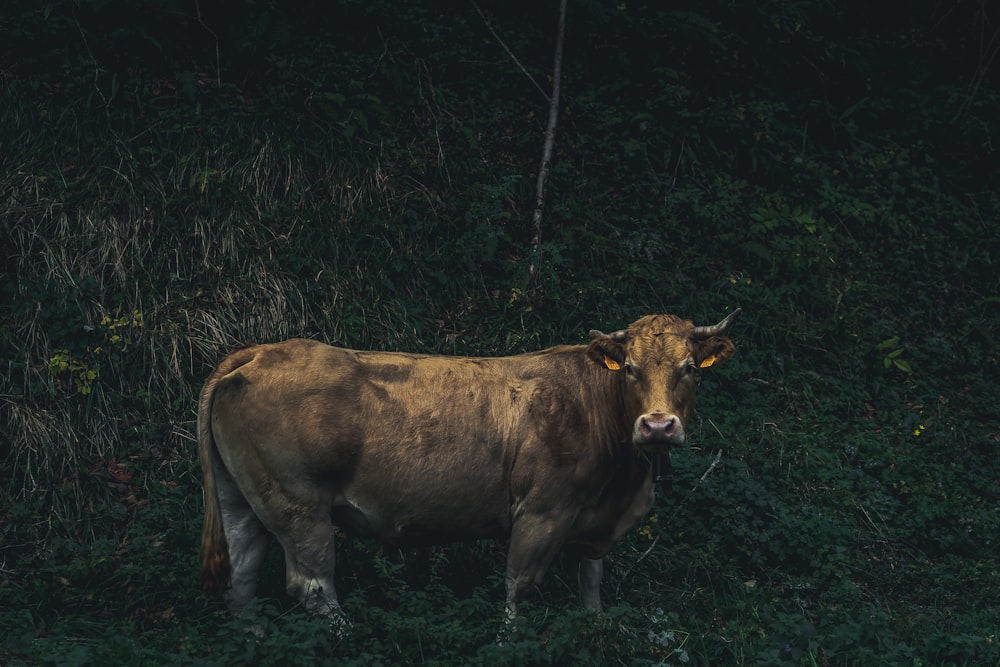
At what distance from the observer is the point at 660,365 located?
716 centimetres

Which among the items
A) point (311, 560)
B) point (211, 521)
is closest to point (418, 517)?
point (311, 560)

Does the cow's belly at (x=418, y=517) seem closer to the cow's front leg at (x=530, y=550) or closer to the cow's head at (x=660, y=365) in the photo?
the cow's front leg at (x=530, y=550)

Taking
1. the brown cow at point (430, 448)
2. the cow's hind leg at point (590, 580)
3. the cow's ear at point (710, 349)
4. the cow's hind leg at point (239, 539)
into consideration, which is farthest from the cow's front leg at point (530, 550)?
the cow's hind leg at point (239, 539)

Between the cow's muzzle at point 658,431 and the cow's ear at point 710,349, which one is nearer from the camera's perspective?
the cow's muzzle at point 658,431

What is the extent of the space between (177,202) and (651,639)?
6.27m

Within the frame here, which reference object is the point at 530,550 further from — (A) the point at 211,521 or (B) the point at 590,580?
(A) the point at 211,521

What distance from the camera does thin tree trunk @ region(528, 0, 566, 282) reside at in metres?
11.2

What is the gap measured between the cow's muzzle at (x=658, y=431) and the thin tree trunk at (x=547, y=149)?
174 inches

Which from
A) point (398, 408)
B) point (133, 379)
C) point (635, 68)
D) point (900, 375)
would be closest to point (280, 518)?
point (398, 408)

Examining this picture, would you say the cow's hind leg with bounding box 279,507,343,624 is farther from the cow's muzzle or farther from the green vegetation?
the cow's muzzle

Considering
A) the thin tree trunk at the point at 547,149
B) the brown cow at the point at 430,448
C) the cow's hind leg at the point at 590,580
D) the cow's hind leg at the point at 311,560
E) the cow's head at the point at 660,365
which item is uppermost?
the thin tree trunk at the point at 547,149

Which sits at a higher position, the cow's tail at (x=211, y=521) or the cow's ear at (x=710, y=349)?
the cow's ear at (x=710, y=349)

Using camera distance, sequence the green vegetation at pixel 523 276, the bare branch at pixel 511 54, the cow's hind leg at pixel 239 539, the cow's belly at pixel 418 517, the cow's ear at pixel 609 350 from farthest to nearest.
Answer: the bare branch at pixel 511 54 < the green vegetation at pixel 523 276 < the cow's ear at pixel 609 350 < the cow's hind leg at pixel 239 539 < the cow's belly at pixel 418 517

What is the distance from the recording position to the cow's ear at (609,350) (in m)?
7.42
